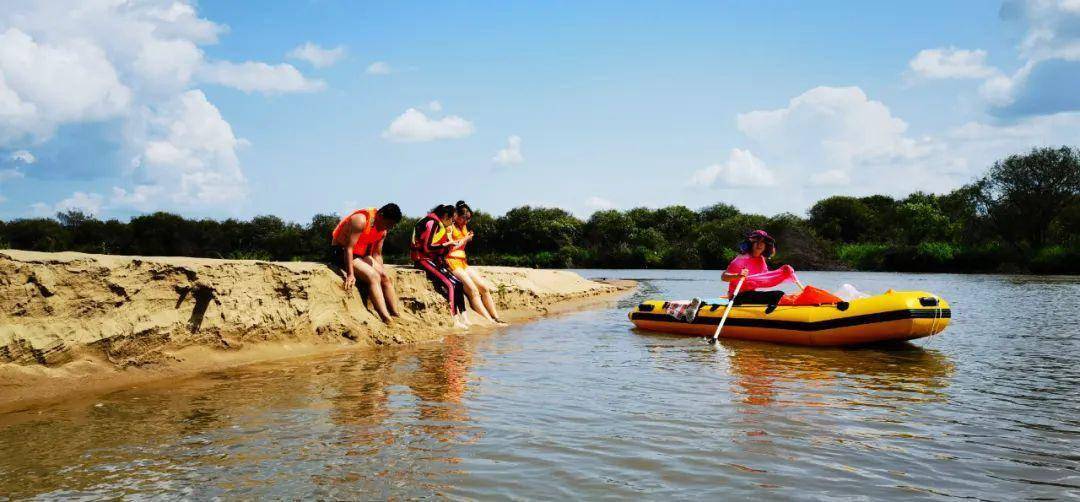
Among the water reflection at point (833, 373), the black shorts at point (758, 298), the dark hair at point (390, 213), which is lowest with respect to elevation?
the water reflection at point (833, 373)

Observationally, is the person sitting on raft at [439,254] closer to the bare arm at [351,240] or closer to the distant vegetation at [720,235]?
the bare arm at [351,240]

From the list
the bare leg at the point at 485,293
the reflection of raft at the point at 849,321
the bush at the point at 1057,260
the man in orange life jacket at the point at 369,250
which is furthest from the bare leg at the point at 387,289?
the bush at the point at 1057,260

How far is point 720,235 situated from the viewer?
57.1 metres

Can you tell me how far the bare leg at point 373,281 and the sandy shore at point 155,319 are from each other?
0.15 meters

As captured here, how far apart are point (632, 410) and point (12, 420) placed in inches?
187

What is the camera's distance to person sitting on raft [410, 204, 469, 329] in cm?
1207

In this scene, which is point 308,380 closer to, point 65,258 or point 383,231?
point 65,258

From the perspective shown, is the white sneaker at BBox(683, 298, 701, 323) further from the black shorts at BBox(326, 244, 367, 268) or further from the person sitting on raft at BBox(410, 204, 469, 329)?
the black shorts at BBox(326, 244, 367, 268)

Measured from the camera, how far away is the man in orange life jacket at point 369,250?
32.5 feet

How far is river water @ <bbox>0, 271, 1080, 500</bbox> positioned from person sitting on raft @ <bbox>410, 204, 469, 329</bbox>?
9.93 ft

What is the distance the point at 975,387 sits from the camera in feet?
24.0

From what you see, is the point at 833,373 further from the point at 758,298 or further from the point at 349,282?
the point at 349,282

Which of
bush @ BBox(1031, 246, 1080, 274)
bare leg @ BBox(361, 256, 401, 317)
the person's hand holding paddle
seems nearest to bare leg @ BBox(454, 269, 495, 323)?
bare leg @ BBox(361, 256, 401, 317)

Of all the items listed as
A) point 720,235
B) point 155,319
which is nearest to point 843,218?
point 720,235
